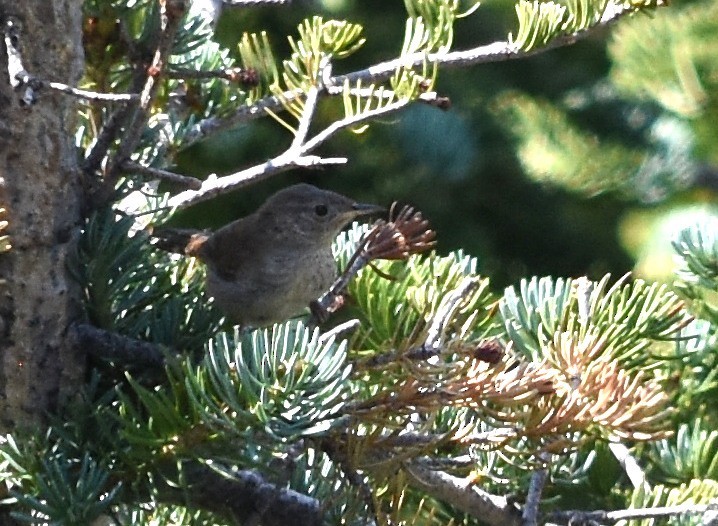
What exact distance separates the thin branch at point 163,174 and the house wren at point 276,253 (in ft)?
2.17

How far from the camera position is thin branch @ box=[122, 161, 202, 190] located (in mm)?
2029

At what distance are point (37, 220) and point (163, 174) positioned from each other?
8.9 inches

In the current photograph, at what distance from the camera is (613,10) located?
236 cm

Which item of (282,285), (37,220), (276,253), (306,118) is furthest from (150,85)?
(276,253)

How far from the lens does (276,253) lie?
11.4 ft

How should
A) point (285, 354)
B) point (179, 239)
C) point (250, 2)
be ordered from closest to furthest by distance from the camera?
point (285, 354) → point (250, 2) → point (179, 239)

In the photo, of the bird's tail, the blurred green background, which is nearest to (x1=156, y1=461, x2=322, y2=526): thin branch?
the bird's tail

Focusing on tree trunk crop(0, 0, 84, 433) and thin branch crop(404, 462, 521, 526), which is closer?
tree trunk crop(0, 0, 84, 433)

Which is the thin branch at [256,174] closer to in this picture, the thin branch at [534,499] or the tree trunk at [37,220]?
the tree trunk at [37,220]

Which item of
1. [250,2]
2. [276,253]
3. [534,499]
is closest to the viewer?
[534,499]

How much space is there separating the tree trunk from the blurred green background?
2853 mm

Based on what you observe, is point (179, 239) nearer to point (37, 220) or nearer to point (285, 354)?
point (37, 220)

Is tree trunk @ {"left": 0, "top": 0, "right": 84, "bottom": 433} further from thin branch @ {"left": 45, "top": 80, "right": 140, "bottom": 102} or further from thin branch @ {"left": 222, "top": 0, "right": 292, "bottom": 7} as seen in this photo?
thin branch @ {"left": 222, "top": 0, "right": 292, "bottom": 7}

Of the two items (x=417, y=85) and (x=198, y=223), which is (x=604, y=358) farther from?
(x=198, y=223)
